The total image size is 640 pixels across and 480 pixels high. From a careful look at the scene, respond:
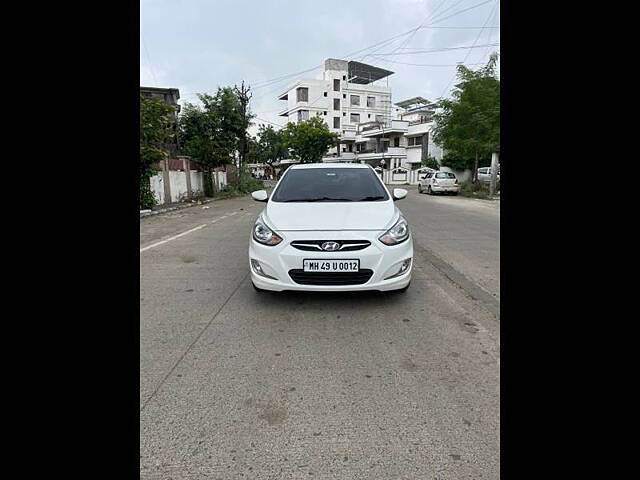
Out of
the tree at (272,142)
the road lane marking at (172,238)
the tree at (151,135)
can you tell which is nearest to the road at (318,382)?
the road lane marking at (172,238)

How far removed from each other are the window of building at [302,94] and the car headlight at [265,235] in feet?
193

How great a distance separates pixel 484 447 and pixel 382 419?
54cm

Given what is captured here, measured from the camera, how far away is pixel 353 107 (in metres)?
61.6

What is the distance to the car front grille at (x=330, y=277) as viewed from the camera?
12.8 ft

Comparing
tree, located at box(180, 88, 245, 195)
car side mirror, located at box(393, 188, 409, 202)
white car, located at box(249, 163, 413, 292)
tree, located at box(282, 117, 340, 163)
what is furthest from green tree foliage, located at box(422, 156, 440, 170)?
white car, located at box(249, 163, 413, 292)

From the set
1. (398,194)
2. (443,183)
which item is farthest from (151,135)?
(443,183)

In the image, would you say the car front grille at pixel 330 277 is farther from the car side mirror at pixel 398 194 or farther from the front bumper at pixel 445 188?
the front bumper at pixel 445 188

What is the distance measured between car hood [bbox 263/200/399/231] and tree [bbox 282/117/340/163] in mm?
38974

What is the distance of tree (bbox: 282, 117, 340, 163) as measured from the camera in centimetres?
4256
